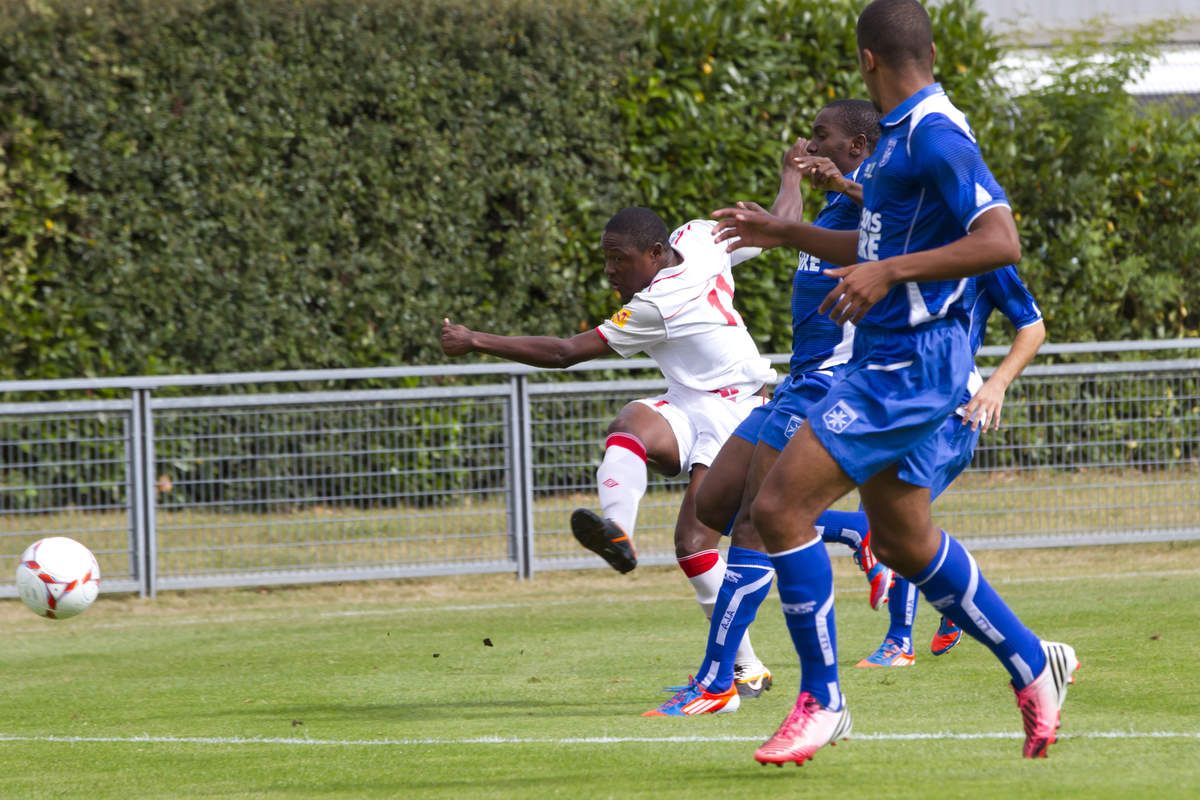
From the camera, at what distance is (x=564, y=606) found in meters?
9.55

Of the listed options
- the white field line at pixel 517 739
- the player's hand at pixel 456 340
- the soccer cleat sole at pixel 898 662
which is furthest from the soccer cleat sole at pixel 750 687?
the player's hand at pixel 456 340

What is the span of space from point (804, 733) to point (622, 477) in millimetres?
2394

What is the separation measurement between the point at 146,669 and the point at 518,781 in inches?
144

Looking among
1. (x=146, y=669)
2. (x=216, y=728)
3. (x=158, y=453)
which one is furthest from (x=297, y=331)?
(x=216, y=728)

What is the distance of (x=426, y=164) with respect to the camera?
1156 cm

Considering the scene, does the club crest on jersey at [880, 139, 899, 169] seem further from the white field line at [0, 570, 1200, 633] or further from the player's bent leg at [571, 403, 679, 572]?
the white field line at [0, 570, 1200, 633]

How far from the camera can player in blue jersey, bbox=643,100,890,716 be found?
5621 millimetres

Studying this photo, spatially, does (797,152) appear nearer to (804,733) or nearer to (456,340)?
(456,340)

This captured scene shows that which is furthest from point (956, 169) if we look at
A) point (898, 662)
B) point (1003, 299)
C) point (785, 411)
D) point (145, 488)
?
point (145, 488)

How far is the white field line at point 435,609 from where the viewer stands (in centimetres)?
932

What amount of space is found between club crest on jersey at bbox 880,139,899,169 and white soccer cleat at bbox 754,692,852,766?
5.24ft

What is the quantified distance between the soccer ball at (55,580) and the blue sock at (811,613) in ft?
14.2

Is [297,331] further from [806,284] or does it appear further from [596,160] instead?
[806,284]

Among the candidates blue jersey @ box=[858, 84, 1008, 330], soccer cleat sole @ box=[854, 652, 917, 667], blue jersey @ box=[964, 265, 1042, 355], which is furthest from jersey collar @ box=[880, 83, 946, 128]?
soccer cleat sole @ box=[854, 652, 917, 667]
